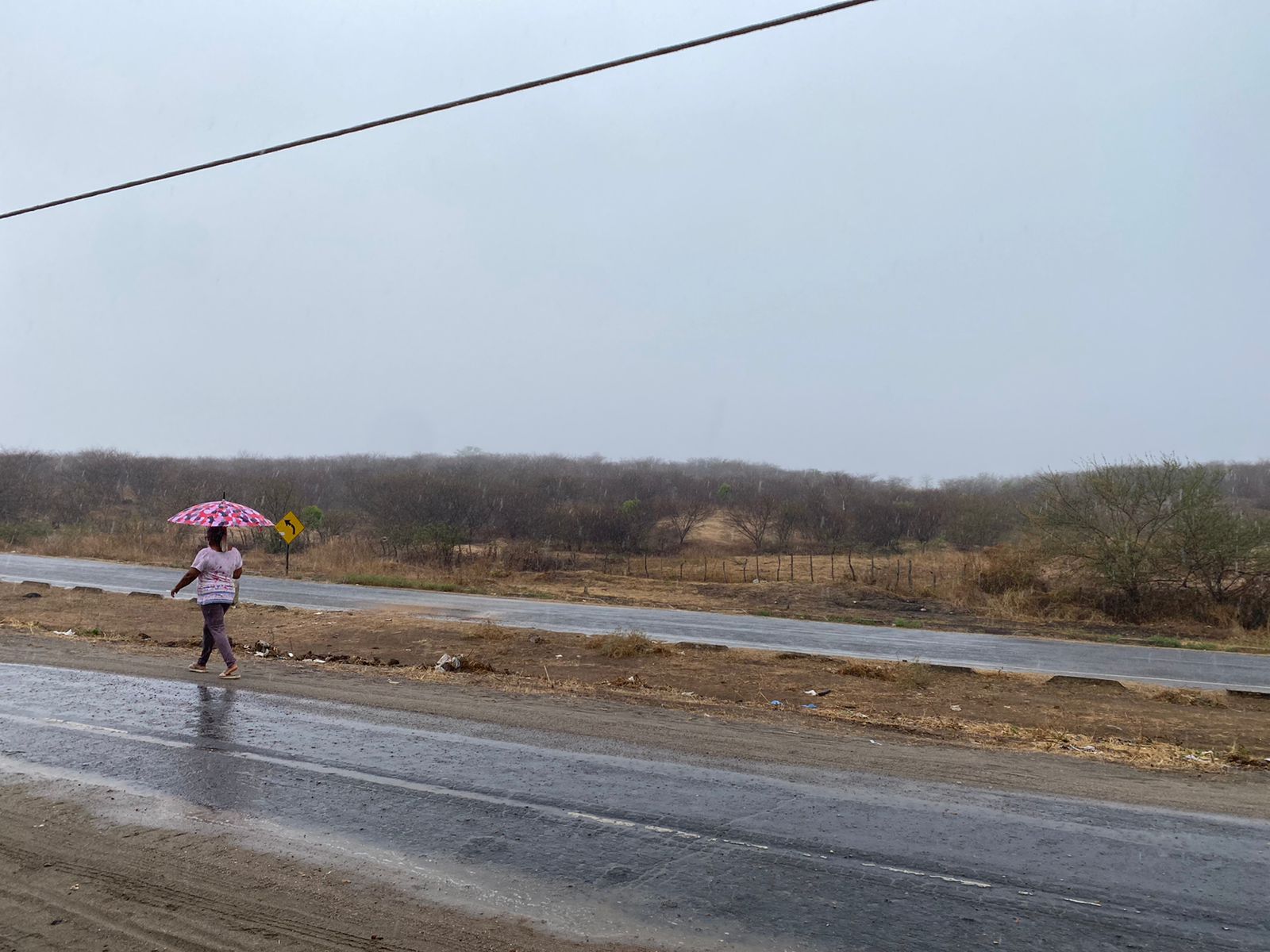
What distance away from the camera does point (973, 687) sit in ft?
43.2

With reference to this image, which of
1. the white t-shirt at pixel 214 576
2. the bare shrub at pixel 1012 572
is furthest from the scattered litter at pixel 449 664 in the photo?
the bare shrub at pixel 1012 572

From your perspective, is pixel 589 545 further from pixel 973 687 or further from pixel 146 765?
pixel 146 765

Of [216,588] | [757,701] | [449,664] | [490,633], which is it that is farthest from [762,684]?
[216,588]

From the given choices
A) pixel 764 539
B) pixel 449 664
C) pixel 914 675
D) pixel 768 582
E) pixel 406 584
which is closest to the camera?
pixel 449 664

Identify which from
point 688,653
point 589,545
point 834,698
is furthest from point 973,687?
point 589,545

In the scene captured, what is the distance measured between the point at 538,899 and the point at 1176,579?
88.6ft

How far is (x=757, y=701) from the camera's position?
11.7 metres

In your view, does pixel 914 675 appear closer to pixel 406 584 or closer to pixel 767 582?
pixel 406 584

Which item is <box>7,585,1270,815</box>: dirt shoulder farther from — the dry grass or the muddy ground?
the dry grass

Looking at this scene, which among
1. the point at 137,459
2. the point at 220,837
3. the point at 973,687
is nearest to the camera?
the point at 220,837

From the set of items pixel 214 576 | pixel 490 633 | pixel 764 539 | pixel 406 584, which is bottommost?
pixel 490 633

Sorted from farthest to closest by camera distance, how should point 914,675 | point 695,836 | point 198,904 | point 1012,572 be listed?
point 1012,572 < point 914,675 < point 695,836 < point 198,904

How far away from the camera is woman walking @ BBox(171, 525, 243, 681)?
11.4m

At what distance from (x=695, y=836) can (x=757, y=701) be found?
240 inches
